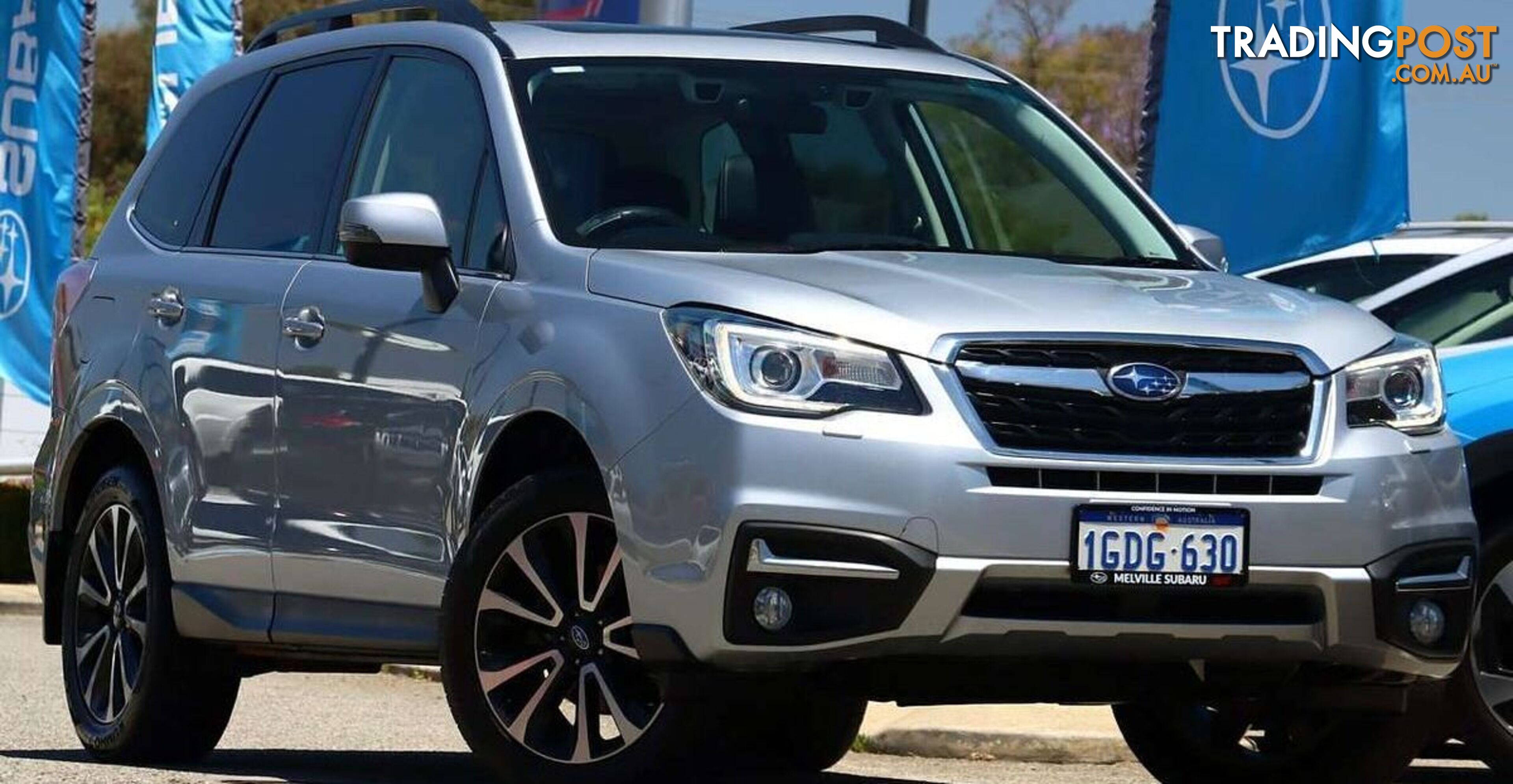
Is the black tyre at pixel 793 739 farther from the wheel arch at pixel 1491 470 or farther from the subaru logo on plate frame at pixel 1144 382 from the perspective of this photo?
the subaru logo on plate frame at pixel 1144 382

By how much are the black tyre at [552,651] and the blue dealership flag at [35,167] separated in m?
14.6

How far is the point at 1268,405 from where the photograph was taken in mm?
6008

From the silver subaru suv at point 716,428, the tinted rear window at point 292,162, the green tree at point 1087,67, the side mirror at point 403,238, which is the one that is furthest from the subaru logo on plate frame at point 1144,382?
the green tree at point 1087,67

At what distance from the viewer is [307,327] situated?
733 centimetres

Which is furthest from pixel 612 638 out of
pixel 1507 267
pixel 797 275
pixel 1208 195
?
pixel 1208 195

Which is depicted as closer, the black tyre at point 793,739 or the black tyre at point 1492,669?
the black tyre at point 1492,669

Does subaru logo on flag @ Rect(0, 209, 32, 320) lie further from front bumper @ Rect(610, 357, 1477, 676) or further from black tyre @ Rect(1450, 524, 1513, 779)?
front bumper @ Rect(610, 357, 1477, 676)

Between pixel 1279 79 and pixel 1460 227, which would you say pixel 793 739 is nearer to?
pixel 1460 227

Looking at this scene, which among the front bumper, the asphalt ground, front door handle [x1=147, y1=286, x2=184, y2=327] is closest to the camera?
the front bumper

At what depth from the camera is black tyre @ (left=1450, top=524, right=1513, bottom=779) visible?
8211mm

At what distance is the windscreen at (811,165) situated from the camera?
6863mm

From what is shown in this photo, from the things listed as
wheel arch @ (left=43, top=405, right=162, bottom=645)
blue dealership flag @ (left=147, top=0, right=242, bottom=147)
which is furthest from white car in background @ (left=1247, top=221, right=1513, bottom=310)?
blue dealership flag @ (left=147, top=0, right=242, bottom=147)

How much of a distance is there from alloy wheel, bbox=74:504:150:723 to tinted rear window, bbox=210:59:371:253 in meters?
0.89

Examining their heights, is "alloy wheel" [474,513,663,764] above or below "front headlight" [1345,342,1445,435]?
below
